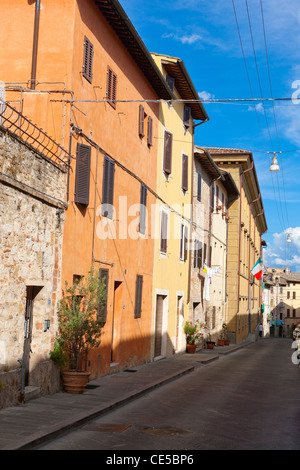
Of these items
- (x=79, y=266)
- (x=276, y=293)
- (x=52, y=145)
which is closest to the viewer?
(x=52, y=145)

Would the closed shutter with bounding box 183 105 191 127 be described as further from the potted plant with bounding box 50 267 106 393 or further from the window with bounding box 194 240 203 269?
the potted plant with bounding box 50 267 106 393

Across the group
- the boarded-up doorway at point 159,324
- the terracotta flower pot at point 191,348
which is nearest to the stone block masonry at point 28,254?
the boarded-up doorway at point 159,324

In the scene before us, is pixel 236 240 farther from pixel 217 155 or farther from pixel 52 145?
pixel 52 145

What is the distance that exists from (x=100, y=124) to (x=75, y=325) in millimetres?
5436

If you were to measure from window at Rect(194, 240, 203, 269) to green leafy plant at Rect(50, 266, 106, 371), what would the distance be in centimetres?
1596

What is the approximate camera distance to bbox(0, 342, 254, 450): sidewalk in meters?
8.07

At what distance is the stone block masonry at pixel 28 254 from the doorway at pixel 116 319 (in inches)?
192

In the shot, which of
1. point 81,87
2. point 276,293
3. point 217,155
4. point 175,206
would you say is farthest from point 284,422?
point 276,293

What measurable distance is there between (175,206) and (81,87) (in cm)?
1150

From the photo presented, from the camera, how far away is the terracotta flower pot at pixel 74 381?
484 inches

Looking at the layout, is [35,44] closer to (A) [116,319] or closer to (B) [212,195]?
(A) [116,319]

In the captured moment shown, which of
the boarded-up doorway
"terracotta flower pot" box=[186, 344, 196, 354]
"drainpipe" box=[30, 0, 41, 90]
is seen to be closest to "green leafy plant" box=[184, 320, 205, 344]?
"terracotta flower pot" box=[186, 344, 196, 354]

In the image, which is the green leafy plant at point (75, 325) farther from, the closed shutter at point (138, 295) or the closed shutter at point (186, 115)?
the closed shutter at point (186, 115)
